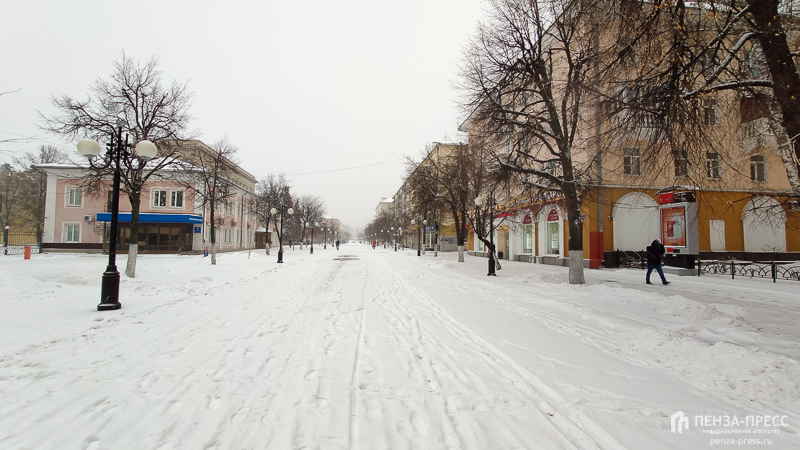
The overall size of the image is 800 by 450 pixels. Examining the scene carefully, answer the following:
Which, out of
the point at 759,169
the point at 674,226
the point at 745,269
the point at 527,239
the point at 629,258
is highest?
the point at 759,169

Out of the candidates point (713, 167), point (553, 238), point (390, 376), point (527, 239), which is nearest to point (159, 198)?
point (527, 239)

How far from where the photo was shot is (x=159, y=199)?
3378 cm

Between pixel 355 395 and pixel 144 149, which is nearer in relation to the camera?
pixel 355 395

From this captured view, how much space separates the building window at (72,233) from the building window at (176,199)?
864cm

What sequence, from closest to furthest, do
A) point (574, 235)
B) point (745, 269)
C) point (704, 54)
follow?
1. point (704, 54)
2. point (574, 235)
3. point (745, 269)

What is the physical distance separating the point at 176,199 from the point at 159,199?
1.61 m

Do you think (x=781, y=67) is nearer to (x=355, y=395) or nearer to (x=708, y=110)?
(x=708, y=110)

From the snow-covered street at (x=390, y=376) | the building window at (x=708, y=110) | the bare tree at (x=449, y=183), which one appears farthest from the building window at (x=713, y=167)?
the bare tree at (x=449, y=183)

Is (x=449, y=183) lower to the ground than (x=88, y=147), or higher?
higher

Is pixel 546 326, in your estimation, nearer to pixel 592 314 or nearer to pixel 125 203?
pixel 592 314

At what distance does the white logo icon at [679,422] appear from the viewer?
289 cm

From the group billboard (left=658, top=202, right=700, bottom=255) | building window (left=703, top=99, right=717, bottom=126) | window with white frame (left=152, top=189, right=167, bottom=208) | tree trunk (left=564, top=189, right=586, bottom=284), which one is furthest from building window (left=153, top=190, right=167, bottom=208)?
billboard (left=658, top=202, right=700, bottom=255)

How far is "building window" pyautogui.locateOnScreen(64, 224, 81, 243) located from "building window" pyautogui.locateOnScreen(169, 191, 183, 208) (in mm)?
8640

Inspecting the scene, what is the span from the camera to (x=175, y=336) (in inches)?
214
